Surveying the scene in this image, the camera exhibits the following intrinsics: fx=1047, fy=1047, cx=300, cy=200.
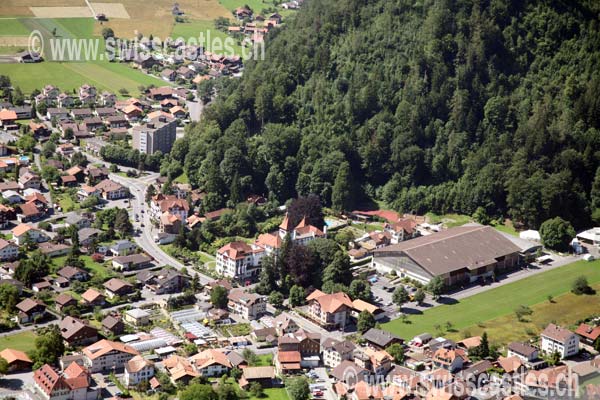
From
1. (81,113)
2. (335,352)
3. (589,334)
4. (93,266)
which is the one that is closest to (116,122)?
(81,113)

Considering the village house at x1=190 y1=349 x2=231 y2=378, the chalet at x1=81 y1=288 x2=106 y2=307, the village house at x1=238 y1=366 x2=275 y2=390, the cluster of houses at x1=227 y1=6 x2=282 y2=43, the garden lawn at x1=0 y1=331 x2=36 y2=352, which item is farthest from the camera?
the cluster of houses at x1=227 y1=6 x2=282 y2=43

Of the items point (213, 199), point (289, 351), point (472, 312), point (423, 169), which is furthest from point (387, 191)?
point (289, 351)

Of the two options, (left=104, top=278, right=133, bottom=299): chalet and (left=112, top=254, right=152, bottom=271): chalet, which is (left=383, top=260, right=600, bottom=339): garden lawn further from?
(left=112, top=254, right=152, bottom=271): chalet

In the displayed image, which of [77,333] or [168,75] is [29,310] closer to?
[77,333]

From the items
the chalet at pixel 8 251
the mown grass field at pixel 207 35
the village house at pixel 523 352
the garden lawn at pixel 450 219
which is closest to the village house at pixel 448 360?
the village house at pixel 523 352

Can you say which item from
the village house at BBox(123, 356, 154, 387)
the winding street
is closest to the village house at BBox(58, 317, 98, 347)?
the village house at BBox(123, 356, 154, 387)

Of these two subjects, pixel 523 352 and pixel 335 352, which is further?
pixel 523 352

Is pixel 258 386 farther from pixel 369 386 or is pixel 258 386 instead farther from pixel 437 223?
pixel 437 223
